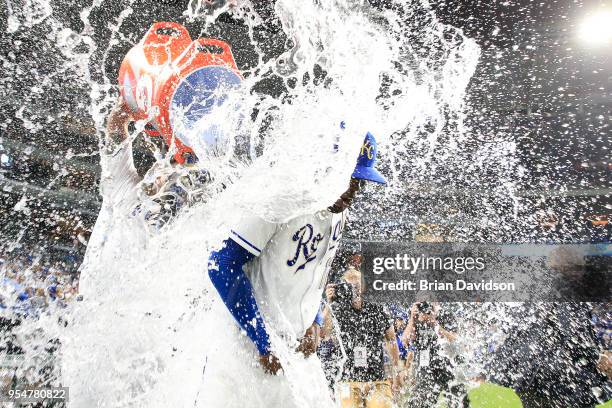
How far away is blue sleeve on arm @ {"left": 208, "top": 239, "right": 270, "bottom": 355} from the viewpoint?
72.2 inches

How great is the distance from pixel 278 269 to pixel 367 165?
24.4 inches

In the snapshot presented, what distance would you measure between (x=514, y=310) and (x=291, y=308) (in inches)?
186

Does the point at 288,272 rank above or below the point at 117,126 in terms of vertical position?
below

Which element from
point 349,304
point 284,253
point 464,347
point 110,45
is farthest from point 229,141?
point 464,347

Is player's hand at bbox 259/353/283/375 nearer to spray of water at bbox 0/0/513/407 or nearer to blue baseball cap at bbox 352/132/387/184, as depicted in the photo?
spray of water at bbox 0/0/513/407

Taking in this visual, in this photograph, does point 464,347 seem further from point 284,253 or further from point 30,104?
point 30,104

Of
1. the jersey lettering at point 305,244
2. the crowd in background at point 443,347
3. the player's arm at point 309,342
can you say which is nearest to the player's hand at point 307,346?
the player's arm at point 309,342

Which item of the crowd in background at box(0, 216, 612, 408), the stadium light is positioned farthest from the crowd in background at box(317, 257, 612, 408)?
the stadium light

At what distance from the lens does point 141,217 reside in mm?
2539

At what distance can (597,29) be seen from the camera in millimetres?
6637

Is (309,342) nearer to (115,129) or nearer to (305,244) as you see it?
(305,244)

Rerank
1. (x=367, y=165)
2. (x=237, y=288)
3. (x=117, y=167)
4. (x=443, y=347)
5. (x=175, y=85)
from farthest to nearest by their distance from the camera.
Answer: (x=443, y=347), (x=175, y=85), (x=117, y=167), (x=367, y=165), (x=237, y=288)

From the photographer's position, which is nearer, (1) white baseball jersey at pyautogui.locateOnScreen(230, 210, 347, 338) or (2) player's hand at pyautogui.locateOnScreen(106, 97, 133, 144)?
(1) white baseball jersey at pyautogui.locateOnScreen(230, 210, 347, 338)

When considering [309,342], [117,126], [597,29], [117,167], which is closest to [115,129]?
[117,126]
